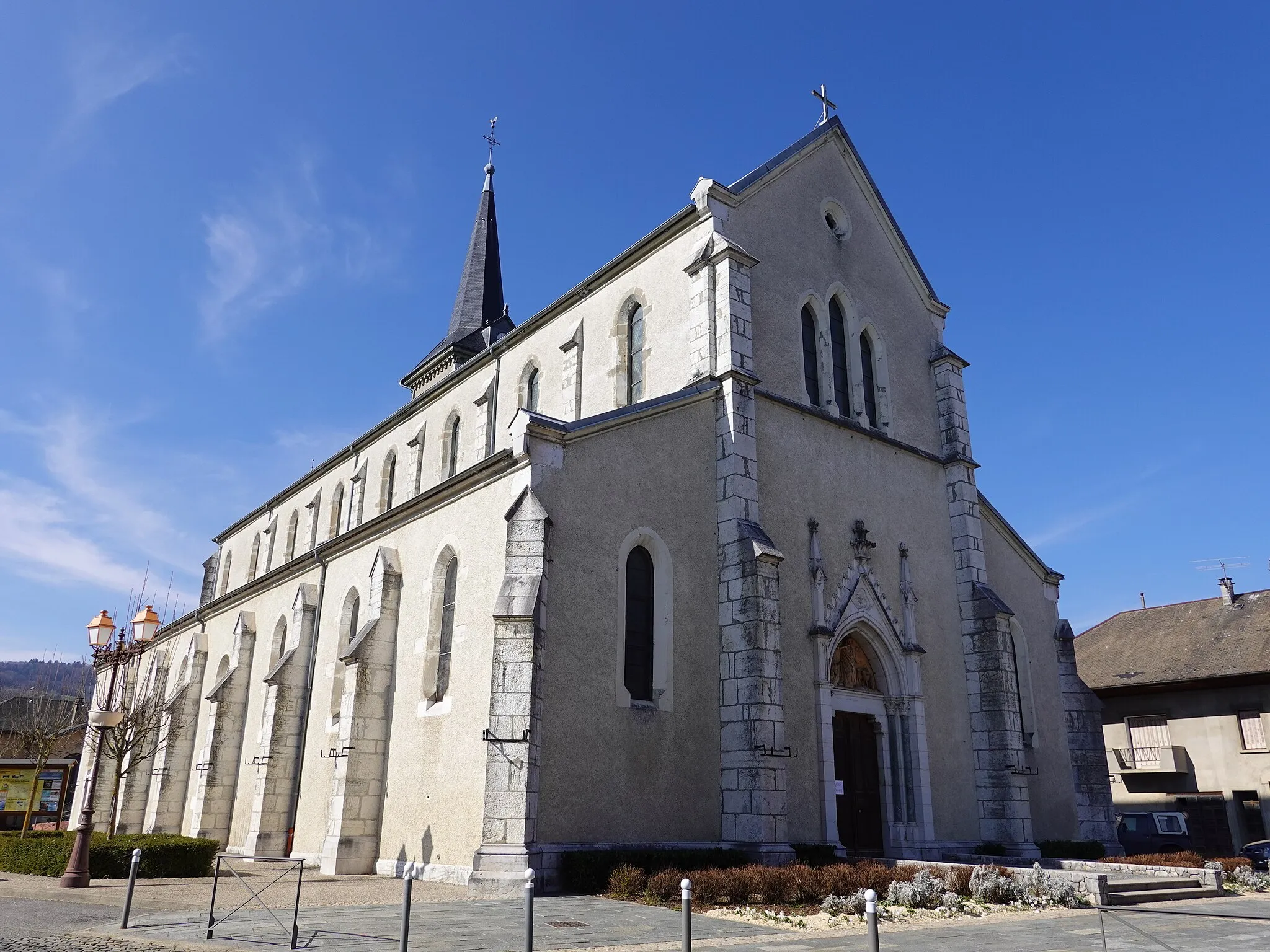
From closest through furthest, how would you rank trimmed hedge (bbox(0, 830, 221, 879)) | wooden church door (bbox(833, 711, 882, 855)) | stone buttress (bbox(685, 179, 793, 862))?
1. stone buttress (bbox(685, 179, 793, 862))
2. trimmed hedge (bbox(0, 830, 221, 879))
3. wooden church door (bbox(833, 711, 882, 855))

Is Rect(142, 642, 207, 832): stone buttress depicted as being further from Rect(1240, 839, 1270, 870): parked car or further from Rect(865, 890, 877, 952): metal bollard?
Rect(1240, 839, 1270, 870): parked car

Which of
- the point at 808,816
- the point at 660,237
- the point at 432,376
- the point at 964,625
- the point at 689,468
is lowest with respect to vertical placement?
the point at 808,816

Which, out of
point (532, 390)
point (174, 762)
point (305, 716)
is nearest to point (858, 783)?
point (532, 390)

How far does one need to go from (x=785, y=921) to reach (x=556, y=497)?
6.89 meters

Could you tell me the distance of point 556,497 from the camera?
47.5ft

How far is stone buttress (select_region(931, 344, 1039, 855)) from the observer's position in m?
18.6

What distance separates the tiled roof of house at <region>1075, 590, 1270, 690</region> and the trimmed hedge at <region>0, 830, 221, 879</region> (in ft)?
91.3

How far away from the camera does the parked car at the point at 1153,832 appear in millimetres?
25047

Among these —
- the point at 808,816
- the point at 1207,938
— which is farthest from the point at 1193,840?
the point at 1207,938

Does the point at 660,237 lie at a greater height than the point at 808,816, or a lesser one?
greater

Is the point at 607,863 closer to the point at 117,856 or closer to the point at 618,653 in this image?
the point at 618,653

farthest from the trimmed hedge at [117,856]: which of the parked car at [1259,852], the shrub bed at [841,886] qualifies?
the parked car at [1259,852]

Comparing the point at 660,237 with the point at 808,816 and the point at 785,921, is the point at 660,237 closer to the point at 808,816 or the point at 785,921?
the point at 808,816

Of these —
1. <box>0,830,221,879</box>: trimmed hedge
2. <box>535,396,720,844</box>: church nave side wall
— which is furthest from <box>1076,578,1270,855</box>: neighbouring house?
<box>0,830,221,879</box>: trimmed hedge
